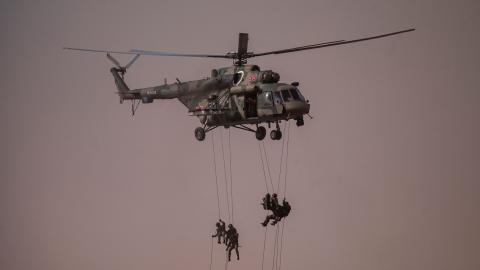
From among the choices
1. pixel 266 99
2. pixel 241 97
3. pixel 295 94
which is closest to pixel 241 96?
pixel 241 97

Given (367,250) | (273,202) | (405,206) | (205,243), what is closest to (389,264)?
(367,250)

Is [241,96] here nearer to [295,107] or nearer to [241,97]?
[241,97]

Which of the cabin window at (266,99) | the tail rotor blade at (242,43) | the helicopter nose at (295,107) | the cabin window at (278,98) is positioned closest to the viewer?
the helicopter nose at (295,107)

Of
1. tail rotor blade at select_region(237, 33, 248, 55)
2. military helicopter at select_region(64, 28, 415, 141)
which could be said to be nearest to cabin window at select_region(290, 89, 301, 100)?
military helicopter at select_region(64, 28, 415, 141)

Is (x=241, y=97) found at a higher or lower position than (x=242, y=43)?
lower

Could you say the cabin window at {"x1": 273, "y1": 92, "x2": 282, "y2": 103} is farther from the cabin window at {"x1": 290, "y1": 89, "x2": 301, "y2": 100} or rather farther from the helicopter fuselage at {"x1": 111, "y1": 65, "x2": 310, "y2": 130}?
the cabin window at {"x1": 290, "y1": 89, "x2": 301, "y2": 100}

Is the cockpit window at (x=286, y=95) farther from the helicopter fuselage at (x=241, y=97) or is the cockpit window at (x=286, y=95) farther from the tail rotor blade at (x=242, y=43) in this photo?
the tail rotor blade at (x=242, y=43)

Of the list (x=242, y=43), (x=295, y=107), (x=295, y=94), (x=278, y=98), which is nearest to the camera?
(x=295, y=107)

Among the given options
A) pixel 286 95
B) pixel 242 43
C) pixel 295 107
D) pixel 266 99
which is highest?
pixel 242 43

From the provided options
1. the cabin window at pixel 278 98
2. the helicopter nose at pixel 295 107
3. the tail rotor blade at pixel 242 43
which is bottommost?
the helicopter nose at pixel 295 107

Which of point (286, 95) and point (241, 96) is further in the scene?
point (241, 96)

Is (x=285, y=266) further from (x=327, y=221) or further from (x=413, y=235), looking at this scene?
(x=413, y=235)

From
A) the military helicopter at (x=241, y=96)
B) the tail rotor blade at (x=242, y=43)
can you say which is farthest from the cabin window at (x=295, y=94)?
the tail rotor blade at (x=242, y=43)

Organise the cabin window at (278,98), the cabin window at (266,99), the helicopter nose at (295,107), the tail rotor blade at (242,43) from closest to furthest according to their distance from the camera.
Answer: the helicopter nose at (295,107), the cabin window at (278,98), the cabin window at (266,99), the tail rotor blade at (242,43)
